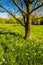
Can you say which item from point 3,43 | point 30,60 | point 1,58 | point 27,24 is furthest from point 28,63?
point 27,24

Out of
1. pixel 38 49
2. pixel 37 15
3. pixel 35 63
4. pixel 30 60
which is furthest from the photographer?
pixel 37 15

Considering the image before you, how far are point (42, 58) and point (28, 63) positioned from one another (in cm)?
82

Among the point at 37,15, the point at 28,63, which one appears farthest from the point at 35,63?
the point at 37,15

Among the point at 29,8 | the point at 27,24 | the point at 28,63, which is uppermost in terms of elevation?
the point at 29,8

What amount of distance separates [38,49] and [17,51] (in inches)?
49.2

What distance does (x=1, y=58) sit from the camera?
21.1 ft

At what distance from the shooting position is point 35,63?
613 cm

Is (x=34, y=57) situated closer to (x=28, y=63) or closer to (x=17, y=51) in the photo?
(x=28, y=63)

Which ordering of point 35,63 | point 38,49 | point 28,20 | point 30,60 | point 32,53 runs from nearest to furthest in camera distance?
point 35,63, point 30,60, point 32,53, point 38,49, point 28,20

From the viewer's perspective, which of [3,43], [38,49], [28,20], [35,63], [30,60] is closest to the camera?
[35,63]

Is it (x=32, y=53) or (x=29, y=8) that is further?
(x=29, y=8)

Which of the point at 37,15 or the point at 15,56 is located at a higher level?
the point at 37,15

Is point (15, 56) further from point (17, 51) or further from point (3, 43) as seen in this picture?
point (3, 43)

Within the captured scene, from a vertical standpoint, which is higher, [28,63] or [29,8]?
[29,8]
